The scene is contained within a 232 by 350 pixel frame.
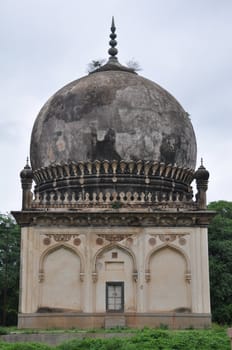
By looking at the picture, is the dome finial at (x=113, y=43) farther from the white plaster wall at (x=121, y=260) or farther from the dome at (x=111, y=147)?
the white plaster wall at (x=121, y=260)

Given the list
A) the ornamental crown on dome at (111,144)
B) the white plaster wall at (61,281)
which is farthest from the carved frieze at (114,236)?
the ornamental crown on dome at (111,144)

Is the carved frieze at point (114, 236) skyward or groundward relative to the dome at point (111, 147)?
groundward

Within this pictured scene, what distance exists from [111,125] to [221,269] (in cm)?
983

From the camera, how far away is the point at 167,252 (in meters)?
18.8

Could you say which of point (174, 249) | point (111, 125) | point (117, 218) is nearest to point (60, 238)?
point (117, 218)

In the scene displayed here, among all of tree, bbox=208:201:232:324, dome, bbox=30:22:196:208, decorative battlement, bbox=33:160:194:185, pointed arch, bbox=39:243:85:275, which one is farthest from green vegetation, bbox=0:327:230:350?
tree, bbox=208:201:232:324

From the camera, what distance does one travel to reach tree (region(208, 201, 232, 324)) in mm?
26875

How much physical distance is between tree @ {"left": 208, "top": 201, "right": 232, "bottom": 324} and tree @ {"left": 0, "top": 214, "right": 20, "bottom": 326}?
899 centimetres

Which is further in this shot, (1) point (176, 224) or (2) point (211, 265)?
(2) point (211, 265)

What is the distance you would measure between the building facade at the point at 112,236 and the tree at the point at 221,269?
7.67 metres

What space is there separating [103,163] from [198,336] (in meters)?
7.27

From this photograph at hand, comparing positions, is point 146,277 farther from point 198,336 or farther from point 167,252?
point 198,336

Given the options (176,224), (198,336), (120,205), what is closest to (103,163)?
(120,205)

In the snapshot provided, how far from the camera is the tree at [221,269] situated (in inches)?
1058
